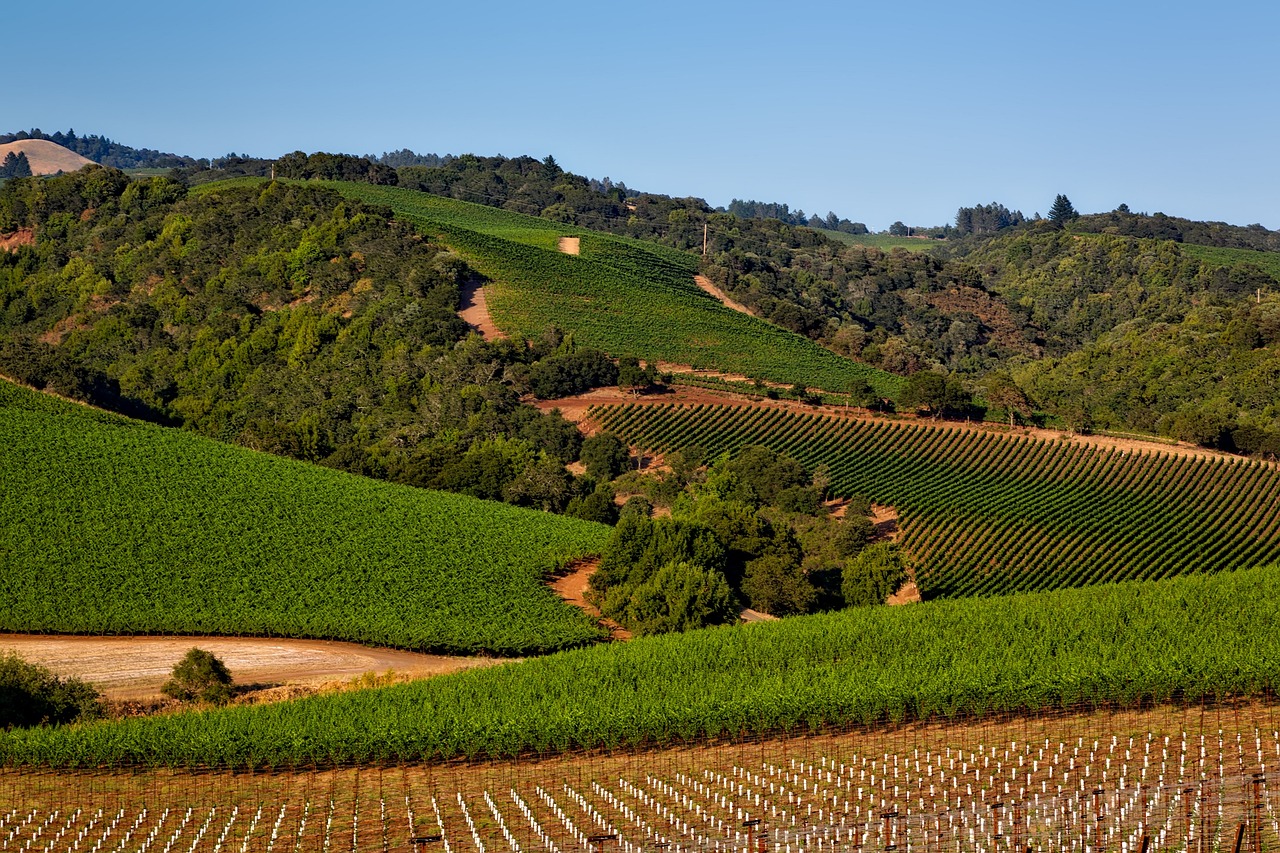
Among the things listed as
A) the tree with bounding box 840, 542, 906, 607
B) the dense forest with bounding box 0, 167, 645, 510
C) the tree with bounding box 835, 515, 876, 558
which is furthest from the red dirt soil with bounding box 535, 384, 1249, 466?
the tree with bounding box 840, 542, 906, 607

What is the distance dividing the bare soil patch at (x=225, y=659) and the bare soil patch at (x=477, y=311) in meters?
58.9

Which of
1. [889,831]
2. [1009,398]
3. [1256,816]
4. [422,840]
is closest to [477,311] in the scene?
[1009,398]

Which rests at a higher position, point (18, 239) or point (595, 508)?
point (18, 239)

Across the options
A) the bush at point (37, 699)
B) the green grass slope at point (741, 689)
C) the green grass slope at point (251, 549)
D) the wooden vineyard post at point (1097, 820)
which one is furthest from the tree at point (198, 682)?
the wooden vineyard post at point (1097, 820)

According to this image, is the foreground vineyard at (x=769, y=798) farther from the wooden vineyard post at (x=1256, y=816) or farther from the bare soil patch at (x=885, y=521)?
the bare soil patch at (x=885, y=521)

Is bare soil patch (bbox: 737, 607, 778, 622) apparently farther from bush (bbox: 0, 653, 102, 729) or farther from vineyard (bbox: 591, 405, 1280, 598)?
bush (bbox: 0, 653, 102, 729)

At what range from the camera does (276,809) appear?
35312 millimetres

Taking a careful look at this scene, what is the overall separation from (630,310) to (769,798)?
3682 inches

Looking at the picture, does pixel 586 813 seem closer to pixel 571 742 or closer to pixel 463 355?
pixel 571 742

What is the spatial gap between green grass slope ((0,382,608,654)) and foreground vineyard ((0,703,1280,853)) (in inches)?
655

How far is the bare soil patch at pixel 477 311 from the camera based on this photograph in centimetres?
11182

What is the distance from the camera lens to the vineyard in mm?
69438

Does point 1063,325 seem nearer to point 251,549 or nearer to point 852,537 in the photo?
point 852,537

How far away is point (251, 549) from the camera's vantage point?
61125mm
